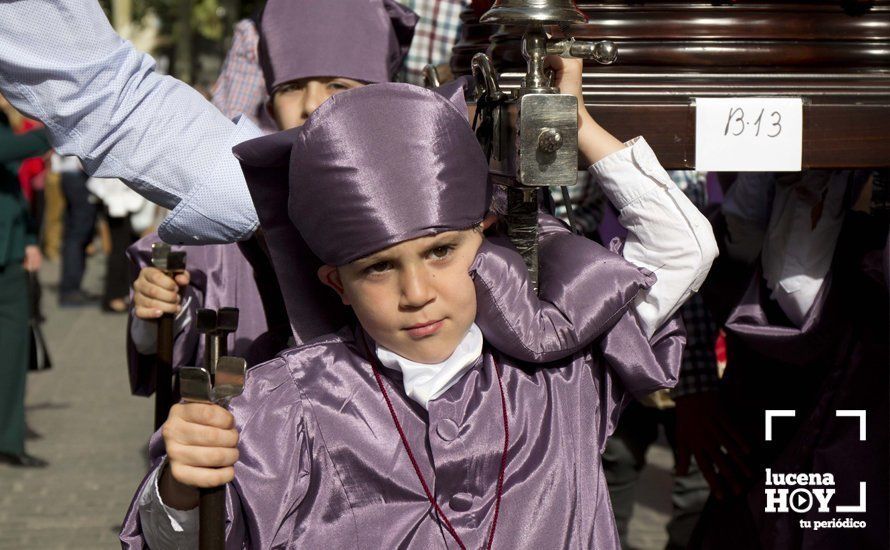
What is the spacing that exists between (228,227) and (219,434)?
0.63 metres

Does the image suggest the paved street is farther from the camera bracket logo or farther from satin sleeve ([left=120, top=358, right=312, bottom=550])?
satin sleeve ([left=120, top=358, right=312, bottom=550])

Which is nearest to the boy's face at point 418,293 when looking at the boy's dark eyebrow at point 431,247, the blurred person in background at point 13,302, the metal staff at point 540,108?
the boy's dark eyebrow at point 431,247

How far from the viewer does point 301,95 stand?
354 cm

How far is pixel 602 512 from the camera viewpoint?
2357mm

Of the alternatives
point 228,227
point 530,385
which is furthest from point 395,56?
point 530,385

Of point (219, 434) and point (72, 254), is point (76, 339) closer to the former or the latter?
point (72, 254)

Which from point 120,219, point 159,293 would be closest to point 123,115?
point 159,293

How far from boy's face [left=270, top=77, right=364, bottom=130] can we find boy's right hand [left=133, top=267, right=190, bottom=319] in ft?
1.65

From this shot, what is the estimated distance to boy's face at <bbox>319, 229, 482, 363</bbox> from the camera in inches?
88.0

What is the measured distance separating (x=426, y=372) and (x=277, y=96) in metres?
1.48

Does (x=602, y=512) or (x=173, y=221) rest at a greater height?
(x=173, y=221)

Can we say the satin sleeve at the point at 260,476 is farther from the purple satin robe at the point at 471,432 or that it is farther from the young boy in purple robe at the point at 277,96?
the young boy in purple robe at the point at 277,96

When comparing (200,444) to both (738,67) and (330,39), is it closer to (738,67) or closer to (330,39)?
(738,67)

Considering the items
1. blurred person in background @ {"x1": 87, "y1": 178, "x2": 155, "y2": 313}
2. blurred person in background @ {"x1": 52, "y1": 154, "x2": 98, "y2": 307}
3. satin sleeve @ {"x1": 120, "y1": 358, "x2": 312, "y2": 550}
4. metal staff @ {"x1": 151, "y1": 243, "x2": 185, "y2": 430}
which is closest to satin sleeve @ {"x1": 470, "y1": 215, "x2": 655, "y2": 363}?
satin sleeve @ {"x1": 120, "y1": 358, "x2": 312, "y2": 550}
